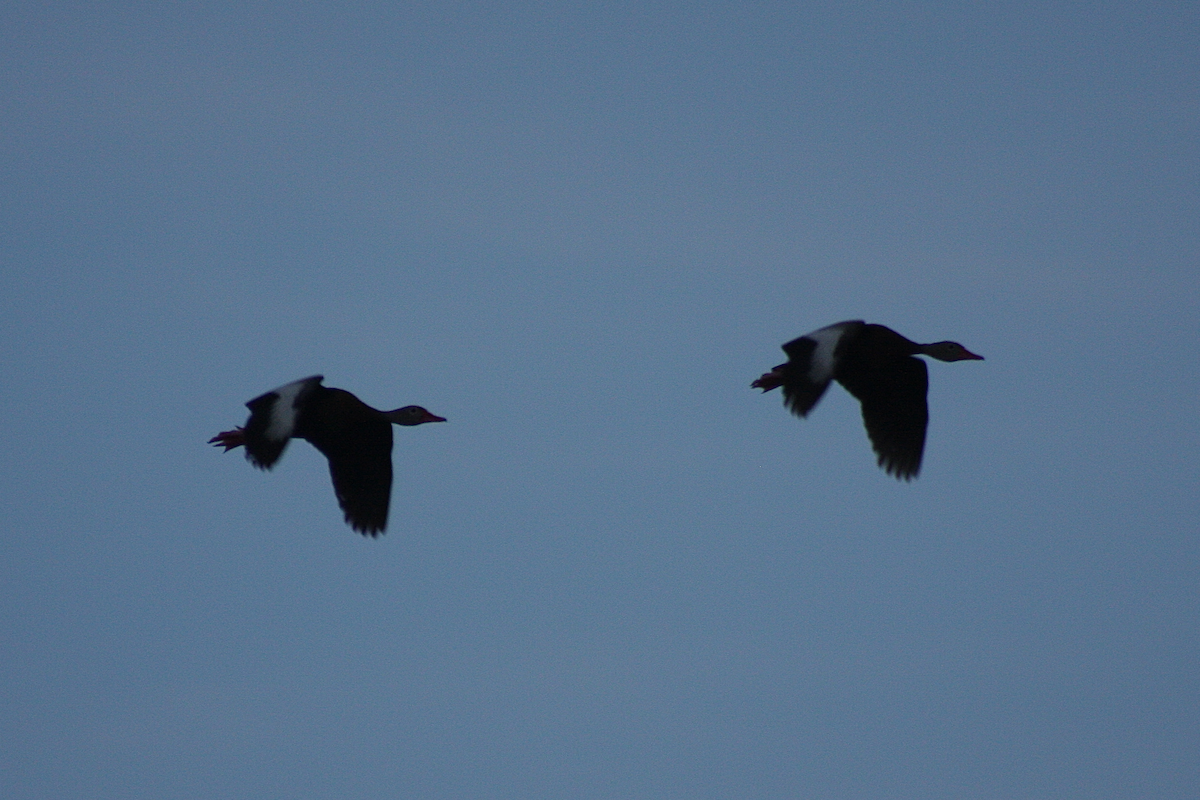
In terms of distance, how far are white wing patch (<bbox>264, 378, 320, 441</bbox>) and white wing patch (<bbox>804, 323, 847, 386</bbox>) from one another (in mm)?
3937

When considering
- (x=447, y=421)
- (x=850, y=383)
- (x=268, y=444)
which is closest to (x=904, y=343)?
(x=850, y=383)

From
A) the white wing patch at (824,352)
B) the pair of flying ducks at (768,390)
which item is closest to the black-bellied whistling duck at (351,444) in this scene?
the pair of flying ducks at (768,390)

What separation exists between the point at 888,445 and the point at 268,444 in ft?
→ 16.7

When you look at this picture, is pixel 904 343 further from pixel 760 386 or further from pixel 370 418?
pixel 370 418

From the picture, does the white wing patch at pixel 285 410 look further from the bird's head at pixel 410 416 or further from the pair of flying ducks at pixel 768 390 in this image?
the bird's head at pixel 410 416

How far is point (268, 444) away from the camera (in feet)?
49.3

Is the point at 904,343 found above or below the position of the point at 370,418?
above

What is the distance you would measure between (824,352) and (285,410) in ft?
13.9

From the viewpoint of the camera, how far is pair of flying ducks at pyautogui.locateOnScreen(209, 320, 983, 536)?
15578mm

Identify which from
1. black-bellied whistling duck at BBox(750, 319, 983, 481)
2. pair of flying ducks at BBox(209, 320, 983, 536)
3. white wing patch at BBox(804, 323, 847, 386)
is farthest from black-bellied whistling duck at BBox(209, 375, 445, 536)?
white wing patch at BBox(804, 323, 847, 386)

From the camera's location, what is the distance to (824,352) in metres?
15.5

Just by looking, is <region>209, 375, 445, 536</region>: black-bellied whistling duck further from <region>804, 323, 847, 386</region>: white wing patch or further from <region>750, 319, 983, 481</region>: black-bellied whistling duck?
<region>804, 323, 847, 386</region>: white wing patch

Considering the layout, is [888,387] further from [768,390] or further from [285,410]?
[285,410]

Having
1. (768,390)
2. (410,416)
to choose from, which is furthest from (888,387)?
(410,416)
